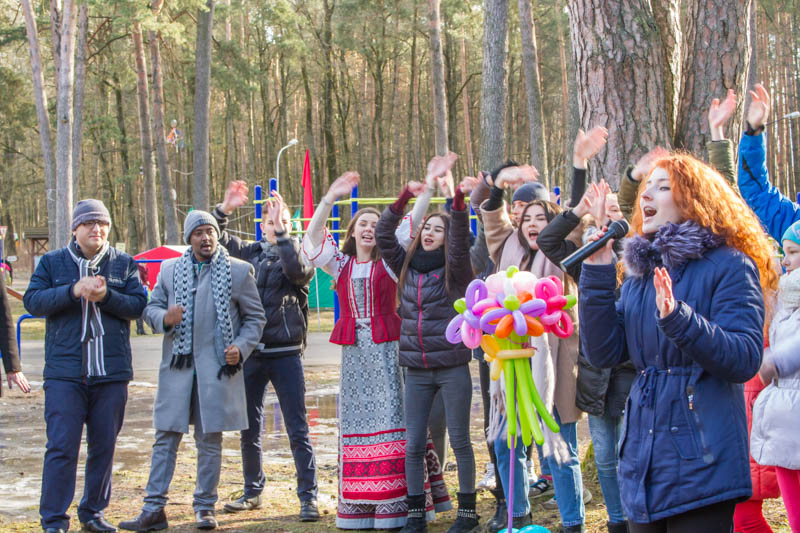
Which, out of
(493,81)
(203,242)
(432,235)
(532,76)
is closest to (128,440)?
(203,242)

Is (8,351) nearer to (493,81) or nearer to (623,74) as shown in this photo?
(623,74)

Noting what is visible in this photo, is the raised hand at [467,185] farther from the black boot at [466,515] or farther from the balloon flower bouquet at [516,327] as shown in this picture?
the black boot at [466,515]

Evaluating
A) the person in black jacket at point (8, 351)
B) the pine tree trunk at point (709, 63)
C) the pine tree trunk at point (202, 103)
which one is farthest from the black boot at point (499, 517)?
the pine tree trunk at point (202, 103)

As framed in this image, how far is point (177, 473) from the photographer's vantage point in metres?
6.95

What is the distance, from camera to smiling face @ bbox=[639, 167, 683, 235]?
2875 millimetres

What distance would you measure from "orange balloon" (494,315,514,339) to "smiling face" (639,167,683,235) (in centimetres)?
79

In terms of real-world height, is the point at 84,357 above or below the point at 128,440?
above

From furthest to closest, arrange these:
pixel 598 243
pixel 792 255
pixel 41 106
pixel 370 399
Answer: pixel 41 106 < pixel 370 399 < pixel 792 255 < pixel 598 243

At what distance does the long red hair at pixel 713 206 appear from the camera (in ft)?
9.26

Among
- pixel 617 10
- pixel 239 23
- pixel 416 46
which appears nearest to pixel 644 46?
pixel 617 10

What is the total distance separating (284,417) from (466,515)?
1.50 m

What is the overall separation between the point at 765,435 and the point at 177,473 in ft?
15.6

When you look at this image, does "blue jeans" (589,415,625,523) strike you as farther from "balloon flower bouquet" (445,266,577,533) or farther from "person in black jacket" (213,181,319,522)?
"person in black jacket" (213,181,319,522)

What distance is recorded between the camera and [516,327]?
3.52 m
